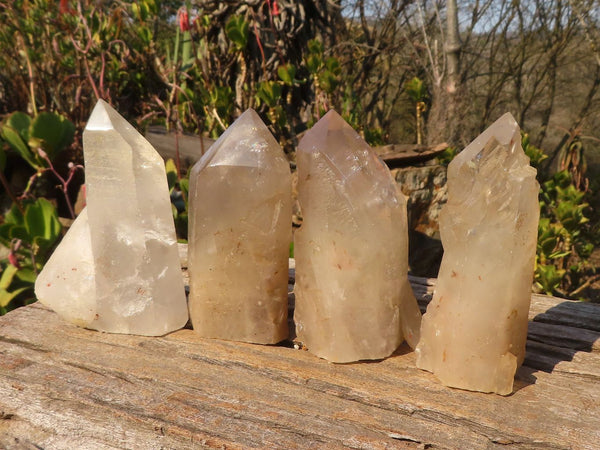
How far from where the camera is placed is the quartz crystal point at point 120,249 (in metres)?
1.02

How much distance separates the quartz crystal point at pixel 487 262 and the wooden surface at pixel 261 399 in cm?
6

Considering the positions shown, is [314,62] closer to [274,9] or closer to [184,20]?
[274,9]

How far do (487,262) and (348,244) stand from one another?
9.1 inches

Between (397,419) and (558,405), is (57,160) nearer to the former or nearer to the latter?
(397,419)

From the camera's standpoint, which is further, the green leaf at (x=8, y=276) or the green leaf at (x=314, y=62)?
the green leaf at (x=314, y=62)

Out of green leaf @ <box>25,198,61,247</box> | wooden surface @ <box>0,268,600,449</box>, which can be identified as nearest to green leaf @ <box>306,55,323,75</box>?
green leaf @ <box>25,198,61,247</box>

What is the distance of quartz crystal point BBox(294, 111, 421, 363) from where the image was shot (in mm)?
892

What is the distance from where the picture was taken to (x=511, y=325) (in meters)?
0.84

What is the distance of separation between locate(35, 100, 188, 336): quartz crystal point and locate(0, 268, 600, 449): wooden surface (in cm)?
5

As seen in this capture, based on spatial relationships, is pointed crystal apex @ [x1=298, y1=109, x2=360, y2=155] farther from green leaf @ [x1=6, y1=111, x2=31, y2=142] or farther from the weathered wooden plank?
green leaf @ [x1=6, y1=111, x2=31, y2=142]

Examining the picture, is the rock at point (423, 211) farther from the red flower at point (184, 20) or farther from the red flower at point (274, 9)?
the red flower at point (184, 20)

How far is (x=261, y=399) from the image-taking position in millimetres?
854

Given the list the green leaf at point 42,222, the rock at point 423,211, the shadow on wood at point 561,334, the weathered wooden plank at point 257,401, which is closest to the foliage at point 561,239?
the rock at point 423,211

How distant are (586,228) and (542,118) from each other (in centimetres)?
232
